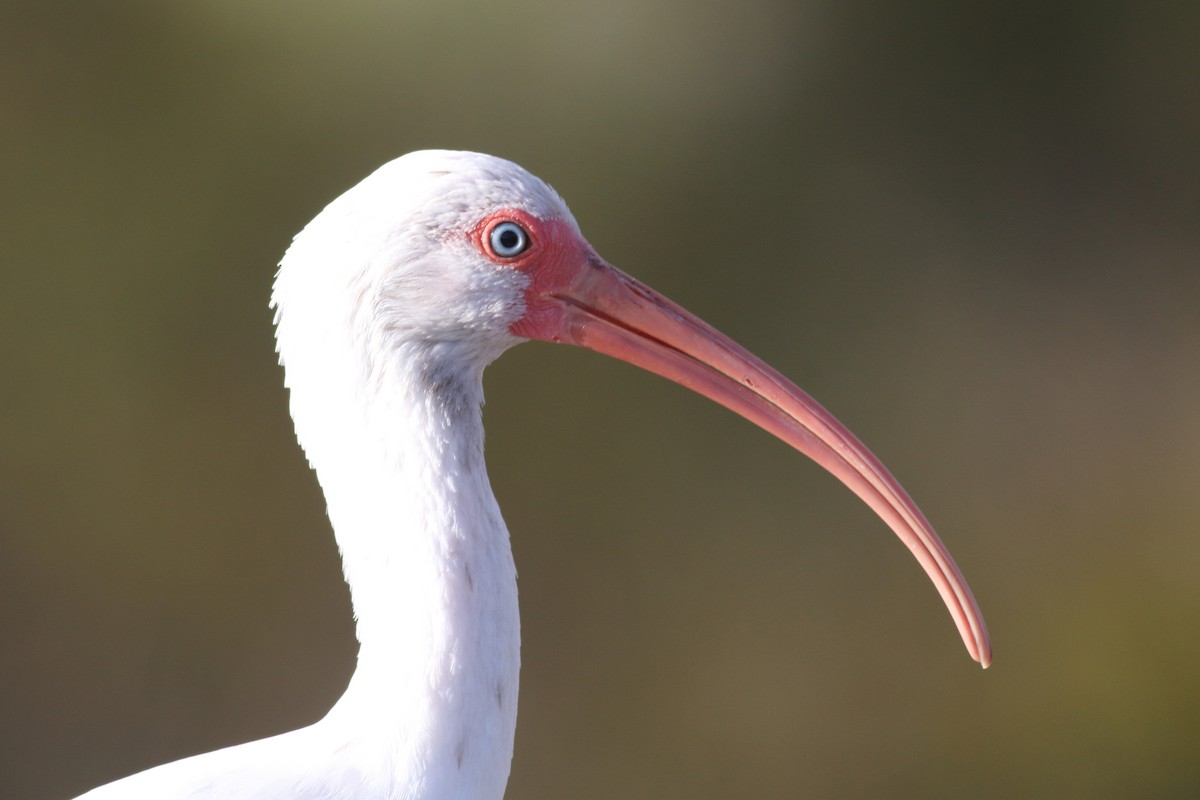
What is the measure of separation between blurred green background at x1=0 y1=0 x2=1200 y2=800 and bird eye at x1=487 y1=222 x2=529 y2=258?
60.0 inches

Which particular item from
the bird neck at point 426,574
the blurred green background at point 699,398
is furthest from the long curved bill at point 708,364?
the blurred green background at point 699,398

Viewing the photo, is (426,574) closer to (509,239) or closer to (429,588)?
(429,588)

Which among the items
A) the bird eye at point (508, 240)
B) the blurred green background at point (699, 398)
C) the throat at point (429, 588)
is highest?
the blurred green background at point (699, 398)

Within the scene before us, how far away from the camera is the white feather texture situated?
0.88m

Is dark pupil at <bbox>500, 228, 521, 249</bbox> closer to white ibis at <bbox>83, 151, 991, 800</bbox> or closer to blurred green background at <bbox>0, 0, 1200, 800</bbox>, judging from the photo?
white ibis at <bbox>83, 151, 991, 800</bbox>

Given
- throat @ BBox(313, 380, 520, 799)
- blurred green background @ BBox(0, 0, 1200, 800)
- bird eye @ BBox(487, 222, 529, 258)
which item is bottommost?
throat @ BBox(313, 380, 520, 799)

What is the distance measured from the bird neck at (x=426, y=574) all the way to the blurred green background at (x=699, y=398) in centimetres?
154

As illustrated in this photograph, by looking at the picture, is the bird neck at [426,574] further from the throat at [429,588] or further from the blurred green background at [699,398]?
the blurred green background at [699,398]

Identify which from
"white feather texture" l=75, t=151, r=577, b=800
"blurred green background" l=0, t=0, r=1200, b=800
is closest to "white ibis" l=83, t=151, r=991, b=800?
"white feather texture" l=75, t=151, r=577, b=800

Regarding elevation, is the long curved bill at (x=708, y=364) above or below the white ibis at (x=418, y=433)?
above

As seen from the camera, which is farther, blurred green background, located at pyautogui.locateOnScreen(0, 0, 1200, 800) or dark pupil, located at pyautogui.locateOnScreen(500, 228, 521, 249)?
blurred green background, located at pyautogui.locateOnScreen(0, 0, 1200, 800)

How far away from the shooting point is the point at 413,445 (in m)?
0.89

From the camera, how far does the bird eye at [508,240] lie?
2.93 ft

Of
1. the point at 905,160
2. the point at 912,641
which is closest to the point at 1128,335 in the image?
the point at 905,160
